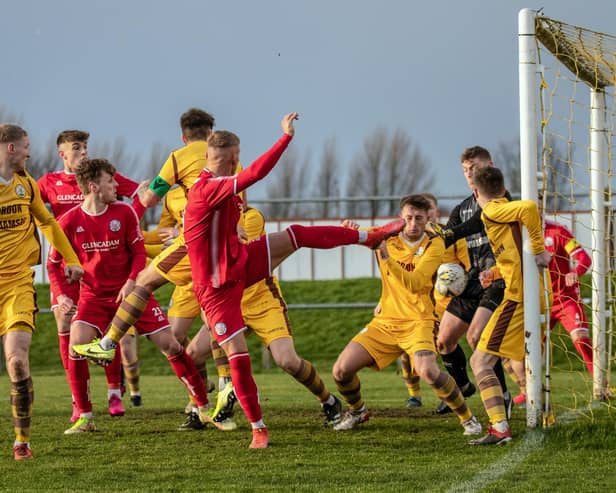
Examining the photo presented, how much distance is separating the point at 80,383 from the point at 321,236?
7.91 ft

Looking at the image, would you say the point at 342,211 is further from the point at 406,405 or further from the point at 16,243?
the point at 16,243

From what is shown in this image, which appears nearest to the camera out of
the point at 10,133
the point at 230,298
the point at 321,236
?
the point at 10,133

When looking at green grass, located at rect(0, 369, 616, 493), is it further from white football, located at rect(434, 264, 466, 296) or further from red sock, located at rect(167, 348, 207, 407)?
white football, located at rect(434, 264, 466, 296)

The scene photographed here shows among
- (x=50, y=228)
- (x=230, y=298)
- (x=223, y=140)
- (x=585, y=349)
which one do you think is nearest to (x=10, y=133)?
(x=50, y=228)

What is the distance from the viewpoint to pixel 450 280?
27.5 feet

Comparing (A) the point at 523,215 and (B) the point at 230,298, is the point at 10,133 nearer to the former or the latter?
(B) the point at 230,298

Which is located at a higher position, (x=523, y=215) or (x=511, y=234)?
(x=523, y=215)

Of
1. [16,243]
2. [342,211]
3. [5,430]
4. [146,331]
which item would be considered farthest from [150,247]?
[342,211]

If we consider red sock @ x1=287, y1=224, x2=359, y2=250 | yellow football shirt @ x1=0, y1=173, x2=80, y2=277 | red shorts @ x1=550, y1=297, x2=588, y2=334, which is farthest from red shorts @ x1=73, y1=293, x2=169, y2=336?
red shorts @ x1=550, y1=297, x2=588, y2=334

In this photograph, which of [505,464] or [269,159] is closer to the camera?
[505,464]

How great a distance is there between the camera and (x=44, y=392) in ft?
39.5

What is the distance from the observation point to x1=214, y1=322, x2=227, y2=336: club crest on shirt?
6594mm

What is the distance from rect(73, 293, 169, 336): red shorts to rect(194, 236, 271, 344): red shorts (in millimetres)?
1284

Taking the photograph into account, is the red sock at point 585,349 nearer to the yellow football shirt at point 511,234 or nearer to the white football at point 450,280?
the white football at point 450,280
